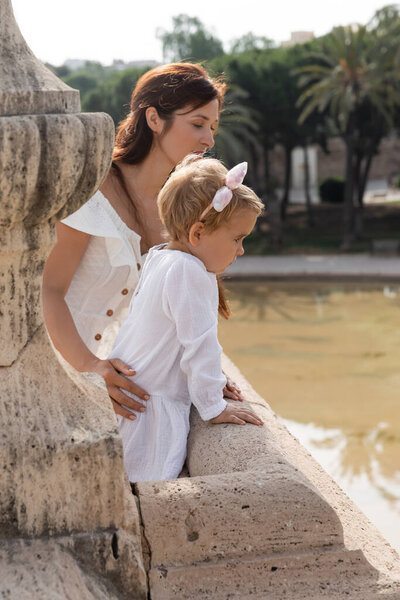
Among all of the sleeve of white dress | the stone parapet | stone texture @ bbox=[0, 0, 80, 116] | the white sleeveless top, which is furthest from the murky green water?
stone texture @ bbox=[0, 0, 80, 116]

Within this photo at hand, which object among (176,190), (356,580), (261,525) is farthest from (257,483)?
(176,190)

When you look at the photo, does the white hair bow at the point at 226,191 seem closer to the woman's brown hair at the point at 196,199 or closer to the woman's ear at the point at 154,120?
the woman's brown hair at the point at 196,199

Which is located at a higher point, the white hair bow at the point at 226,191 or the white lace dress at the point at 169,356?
the white hair bow at the point at 226,191

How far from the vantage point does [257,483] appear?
1.82 metres

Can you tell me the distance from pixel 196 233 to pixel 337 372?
6.80m

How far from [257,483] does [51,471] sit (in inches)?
18.3

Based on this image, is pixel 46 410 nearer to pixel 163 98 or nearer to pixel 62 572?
pixel 62 572

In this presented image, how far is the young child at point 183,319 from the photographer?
88.9 inches

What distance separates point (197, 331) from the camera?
225cm

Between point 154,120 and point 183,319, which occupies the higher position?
point 154,120

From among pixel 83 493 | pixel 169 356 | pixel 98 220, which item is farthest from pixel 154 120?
pixel 83 493

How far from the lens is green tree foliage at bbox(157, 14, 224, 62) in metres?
46.5

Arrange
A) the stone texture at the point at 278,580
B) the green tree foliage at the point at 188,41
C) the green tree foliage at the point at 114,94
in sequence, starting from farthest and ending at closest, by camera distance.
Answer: the green tree foliage at the point at 188,41
the green tree foliage at the point at 114,94
the stone texture at the point at 278,580

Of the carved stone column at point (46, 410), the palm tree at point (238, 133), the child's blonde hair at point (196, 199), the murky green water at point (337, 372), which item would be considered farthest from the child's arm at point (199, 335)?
the palm tree at point (238, 133)
